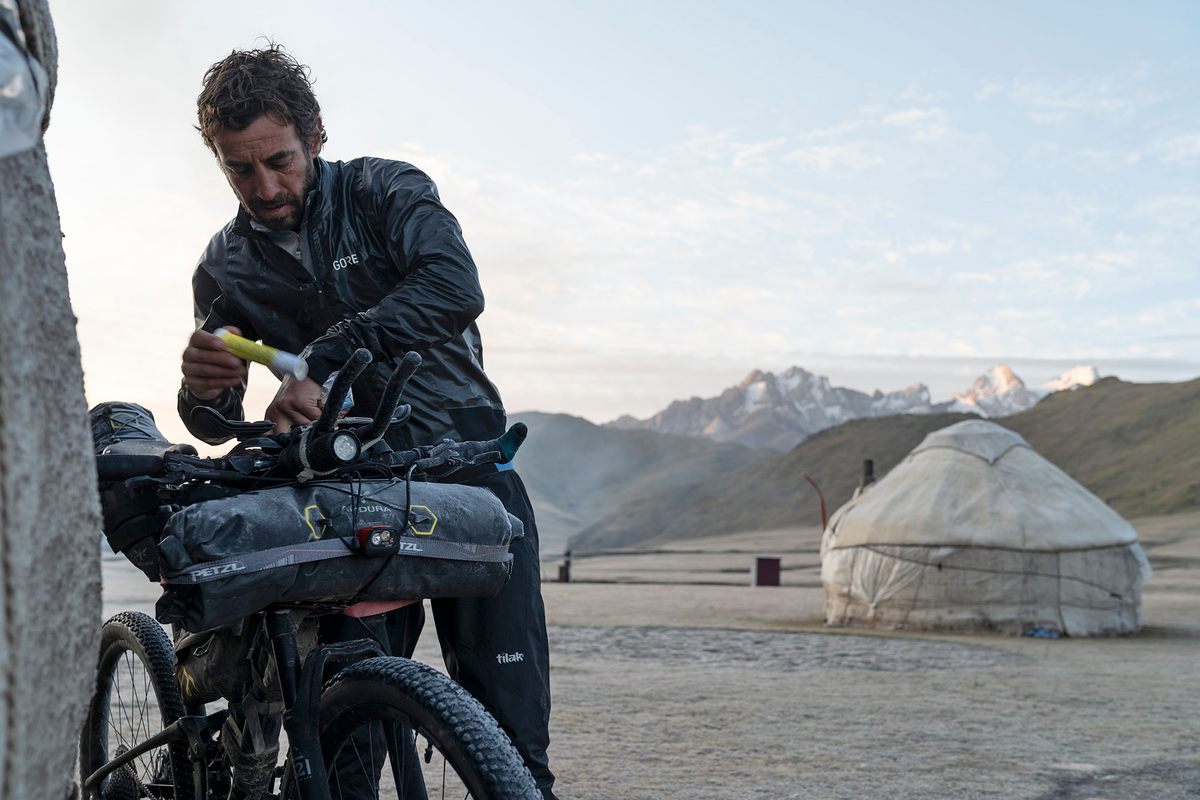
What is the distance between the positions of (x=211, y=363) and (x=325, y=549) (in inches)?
19.3

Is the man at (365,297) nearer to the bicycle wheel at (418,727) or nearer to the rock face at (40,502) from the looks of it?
the bicycle wheel at (418,727)

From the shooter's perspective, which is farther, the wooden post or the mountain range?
the mountain range

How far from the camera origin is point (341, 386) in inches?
56.4

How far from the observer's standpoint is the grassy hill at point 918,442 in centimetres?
4434

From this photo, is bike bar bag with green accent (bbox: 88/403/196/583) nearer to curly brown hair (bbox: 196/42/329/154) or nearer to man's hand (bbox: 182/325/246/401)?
man's hand (bbox: 182/325/246/401)

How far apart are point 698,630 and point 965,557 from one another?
2.59 m

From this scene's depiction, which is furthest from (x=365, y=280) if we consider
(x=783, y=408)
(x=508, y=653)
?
(x=783, y=408)

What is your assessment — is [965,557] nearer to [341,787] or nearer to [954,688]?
[954,688]

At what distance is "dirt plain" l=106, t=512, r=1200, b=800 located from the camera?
4.09 meters

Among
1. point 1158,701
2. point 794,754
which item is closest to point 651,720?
point 794,754

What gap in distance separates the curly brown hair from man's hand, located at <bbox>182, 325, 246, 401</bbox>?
0.41 metres

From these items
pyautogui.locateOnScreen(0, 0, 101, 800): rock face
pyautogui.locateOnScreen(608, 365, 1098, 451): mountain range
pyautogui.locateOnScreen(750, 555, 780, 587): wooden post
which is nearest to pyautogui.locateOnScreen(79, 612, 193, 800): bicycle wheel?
pyautogui.locateOnScreen(0, 0, 101, 800): rock face

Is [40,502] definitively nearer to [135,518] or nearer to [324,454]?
[324,454]

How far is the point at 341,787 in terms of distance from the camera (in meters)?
1.85
